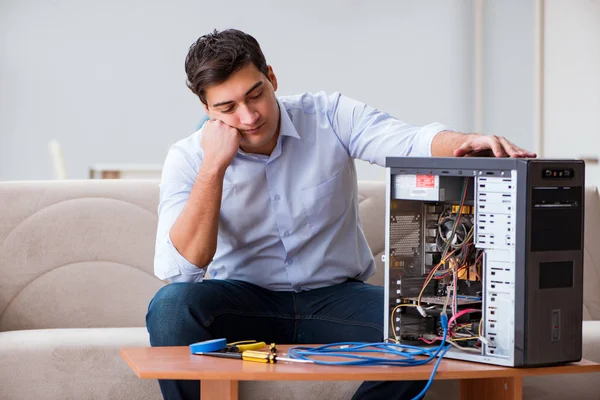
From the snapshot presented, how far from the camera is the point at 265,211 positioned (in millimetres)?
1864

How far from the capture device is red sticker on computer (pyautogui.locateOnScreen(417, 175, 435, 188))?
1.40 meters

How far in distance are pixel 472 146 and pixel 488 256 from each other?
23cm

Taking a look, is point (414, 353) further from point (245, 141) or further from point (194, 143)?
point (194, 143)

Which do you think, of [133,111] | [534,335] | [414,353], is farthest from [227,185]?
[133,111]

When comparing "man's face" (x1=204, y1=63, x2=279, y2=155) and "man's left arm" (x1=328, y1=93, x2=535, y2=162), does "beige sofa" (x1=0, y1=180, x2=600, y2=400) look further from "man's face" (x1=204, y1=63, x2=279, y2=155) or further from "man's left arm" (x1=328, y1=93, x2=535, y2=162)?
"man's face" (x1=204, y1=63, x2=279, y2=155)

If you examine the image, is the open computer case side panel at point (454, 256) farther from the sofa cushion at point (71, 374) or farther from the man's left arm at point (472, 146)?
the sofa cushion at point (71, 374)

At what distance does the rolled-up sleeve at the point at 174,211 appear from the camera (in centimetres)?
171

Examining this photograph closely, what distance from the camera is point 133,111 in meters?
5.09

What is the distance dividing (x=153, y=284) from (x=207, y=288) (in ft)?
2.03

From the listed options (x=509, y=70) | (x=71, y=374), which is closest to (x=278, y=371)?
(x=71, y=374)

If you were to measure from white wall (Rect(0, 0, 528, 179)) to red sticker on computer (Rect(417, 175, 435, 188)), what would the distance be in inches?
149

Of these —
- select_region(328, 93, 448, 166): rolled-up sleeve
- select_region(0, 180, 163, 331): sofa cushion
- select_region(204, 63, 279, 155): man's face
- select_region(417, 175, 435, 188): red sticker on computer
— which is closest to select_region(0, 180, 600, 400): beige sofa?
A: select_region(0, 180, 163, 331): sofa cushion

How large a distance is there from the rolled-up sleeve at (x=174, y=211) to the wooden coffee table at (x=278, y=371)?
303mm

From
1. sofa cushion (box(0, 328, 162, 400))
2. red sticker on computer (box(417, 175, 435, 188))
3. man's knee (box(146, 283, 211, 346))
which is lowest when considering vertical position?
sofa cushion (box(0, 328, 162, 400))
